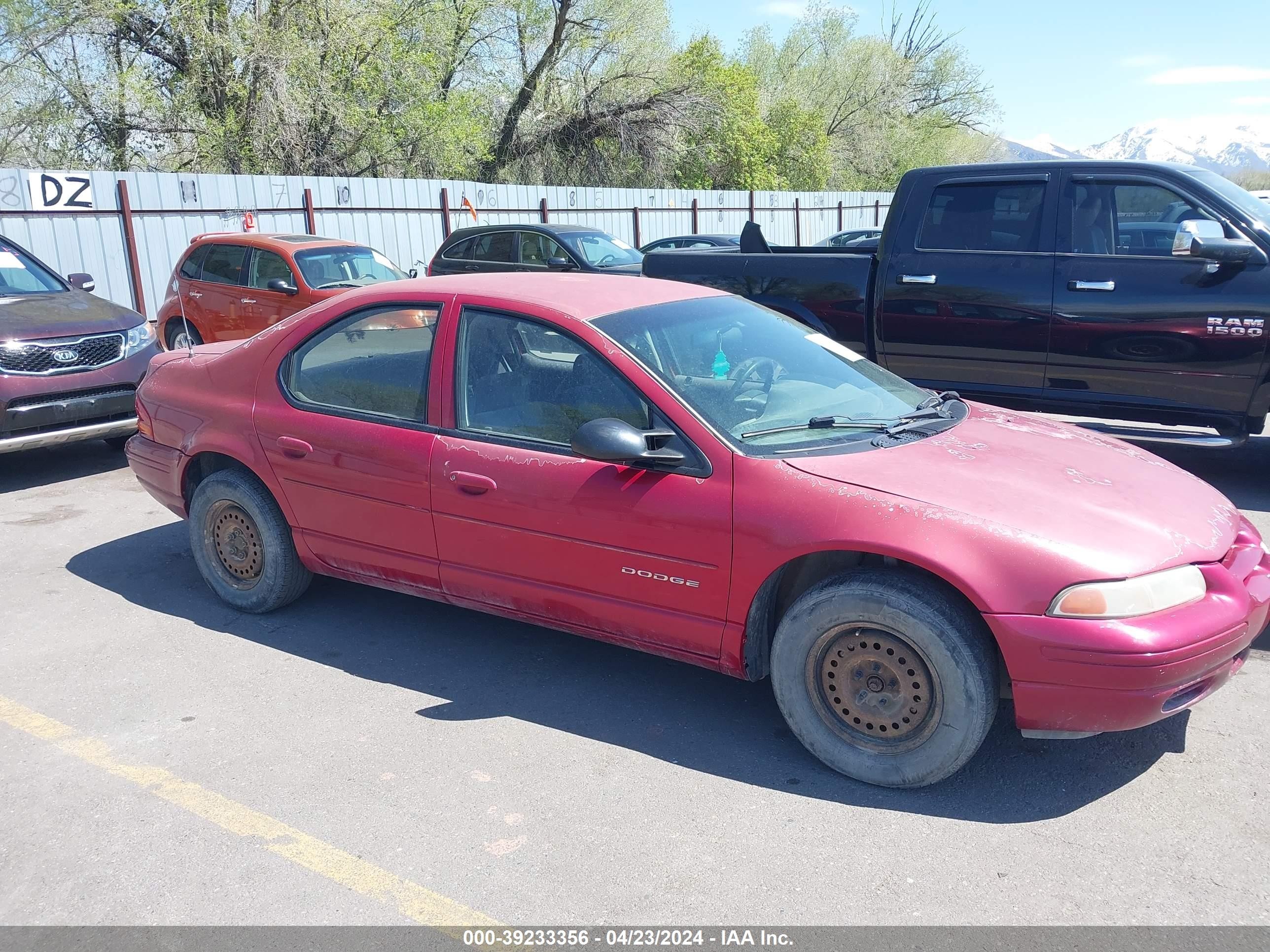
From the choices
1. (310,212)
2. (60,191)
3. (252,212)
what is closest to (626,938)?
(60,191)

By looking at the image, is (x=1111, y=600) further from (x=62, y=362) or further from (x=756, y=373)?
(x=62, y=362)

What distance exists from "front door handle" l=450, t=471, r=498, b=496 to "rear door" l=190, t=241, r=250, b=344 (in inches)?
327

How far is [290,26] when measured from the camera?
2111 centimetres

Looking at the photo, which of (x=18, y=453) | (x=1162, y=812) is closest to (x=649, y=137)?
(x=18, y=453)

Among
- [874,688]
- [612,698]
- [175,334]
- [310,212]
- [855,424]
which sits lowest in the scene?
[612,698]

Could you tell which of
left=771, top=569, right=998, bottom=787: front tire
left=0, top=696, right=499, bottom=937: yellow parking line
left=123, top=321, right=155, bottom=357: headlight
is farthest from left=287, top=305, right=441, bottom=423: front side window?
left=123, top=321, right=155, bottom=357: headlight

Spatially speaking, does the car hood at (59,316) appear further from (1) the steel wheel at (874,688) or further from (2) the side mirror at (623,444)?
(1) the steel wheel at (874,688)

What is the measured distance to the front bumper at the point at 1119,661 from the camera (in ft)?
9.55

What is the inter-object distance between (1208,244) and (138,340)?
25.0 ft

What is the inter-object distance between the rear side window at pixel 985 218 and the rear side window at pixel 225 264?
7893 mm

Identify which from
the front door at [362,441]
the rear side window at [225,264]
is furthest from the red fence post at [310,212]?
the front door at [362,441]

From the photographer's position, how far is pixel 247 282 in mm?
11289

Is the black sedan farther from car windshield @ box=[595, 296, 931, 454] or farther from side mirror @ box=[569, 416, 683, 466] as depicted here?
side mirror @ box=[569, 416, 683, 466]

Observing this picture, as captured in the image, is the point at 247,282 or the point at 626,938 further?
the point at 247,282
